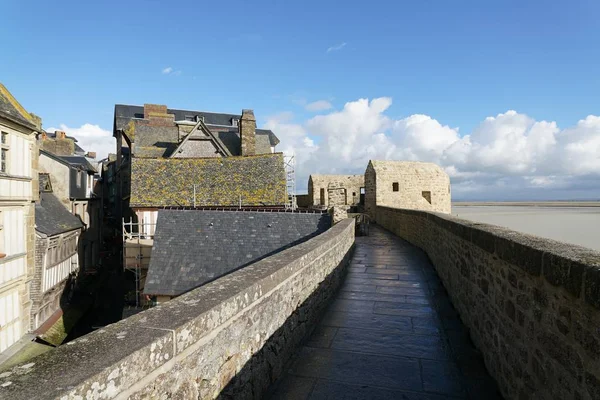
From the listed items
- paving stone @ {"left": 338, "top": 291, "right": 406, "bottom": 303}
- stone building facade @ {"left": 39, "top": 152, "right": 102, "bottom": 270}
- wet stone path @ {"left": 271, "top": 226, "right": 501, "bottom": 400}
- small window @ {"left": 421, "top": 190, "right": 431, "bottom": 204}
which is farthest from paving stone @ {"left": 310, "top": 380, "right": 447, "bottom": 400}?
small window @ {"left": 421, "top": 190, "right": 431, "bottom": 204}

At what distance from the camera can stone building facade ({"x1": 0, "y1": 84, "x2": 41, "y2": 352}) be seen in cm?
1161

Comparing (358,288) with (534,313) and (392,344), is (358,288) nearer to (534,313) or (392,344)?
(392,344)

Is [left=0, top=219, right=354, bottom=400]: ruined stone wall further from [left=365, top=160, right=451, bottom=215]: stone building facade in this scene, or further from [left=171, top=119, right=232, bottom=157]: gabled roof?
[left=171, top=119, right=232, bottom=157]: gabled roof

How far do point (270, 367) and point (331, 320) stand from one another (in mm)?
1951

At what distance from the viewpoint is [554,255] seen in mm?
2176

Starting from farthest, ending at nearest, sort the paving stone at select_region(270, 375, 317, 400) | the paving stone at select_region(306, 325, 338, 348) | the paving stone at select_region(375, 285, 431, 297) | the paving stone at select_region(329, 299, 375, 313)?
the paving stone at select_region(375, 285, 431, 297) → the paving stone at select_region(329, 299, 375, 313) → the paving stone at select_region(306, 325, 338, 348) → the paving stone at select_region(270, 375, 317, 400)

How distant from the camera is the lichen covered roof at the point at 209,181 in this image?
1966cm

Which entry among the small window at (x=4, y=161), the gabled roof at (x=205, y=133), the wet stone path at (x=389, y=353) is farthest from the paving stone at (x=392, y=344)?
the gabled roof at (x=205, y=133)

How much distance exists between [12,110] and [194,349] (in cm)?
1449

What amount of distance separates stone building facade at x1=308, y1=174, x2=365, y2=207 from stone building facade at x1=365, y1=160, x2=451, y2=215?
13.7ft

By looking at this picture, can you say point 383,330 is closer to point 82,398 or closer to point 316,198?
point 82,398

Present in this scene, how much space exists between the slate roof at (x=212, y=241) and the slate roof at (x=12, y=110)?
17.9ft

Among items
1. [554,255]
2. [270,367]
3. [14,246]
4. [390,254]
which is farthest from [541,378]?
[14,246]

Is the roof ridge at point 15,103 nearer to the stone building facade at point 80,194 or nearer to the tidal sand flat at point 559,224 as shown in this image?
the stone building facade at point 80,194
